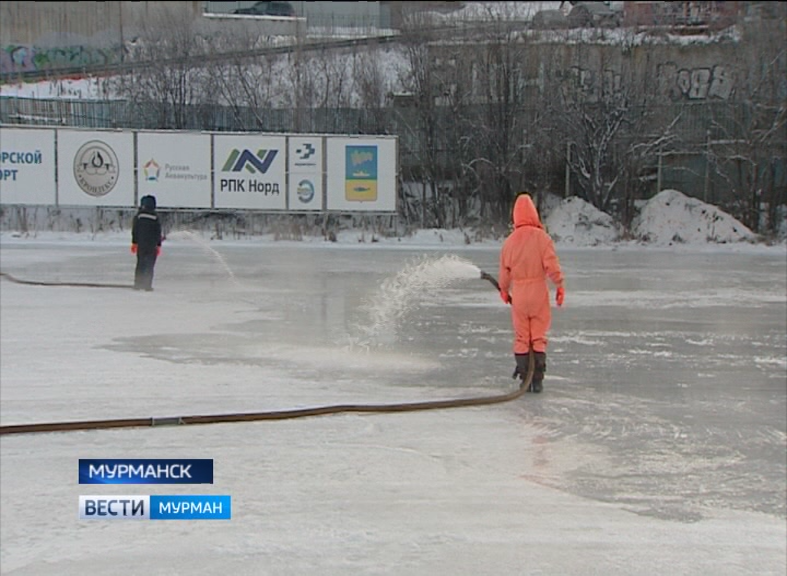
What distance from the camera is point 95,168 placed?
98.7 ft

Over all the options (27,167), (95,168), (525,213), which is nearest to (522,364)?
(525,213)

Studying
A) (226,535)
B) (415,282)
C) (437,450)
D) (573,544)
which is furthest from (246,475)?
(415,282)

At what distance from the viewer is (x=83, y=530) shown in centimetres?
523

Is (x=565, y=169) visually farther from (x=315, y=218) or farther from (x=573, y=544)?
(x=573, y=544)

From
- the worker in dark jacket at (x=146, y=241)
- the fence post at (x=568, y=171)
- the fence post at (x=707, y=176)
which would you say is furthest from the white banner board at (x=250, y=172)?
the fence post at (x=707, y=176)

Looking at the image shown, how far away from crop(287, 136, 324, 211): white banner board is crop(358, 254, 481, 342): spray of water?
796 cm

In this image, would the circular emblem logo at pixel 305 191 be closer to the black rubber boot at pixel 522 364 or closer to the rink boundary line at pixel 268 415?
the black rubber boot at pixel 522 364

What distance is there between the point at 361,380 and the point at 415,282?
1034 cm

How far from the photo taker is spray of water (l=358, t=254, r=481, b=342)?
42.7 feet

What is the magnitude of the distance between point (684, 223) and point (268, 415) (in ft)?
90.4

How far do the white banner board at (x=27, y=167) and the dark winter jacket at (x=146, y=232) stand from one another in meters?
14.5
